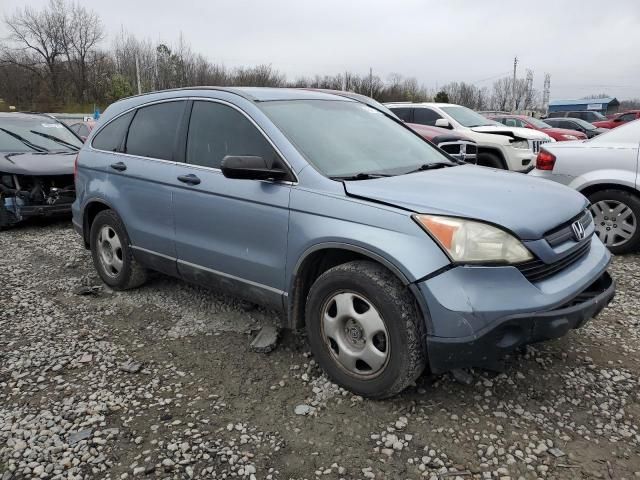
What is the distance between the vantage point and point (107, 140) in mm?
4594

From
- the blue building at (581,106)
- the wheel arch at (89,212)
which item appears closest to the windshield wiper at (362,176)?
the wheel arch at (89,212)

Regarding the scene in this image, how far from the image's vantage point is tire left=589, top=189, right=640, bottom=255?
542cm

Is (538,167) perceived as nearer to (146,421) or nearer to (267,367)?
(267,367)

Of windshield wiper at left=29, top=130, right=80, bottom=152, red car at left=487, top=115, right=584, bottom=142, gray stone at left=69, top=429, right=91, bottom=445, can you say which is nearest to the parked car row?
gray stone at left=69, top=429, right=91, bottom=445

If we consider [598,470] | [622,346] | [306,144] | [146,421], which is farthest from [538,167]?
[146,421]

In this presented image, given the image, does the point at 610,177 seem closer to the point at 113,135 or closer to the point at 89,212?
the point at 113,135

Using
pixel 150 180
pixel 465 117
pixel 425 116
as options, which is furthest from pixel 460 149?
pixel 150 180

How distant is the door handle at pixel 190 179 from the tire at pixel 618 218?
14.5ft

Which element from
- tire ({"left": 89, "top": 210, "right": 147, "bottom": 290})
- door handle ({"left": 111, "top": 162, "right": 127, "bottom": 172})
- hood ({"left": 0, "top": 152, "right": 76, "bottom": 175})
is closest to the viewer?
door handle ({"left": 111, "top": 162, "right": 127, "bottom": 172})

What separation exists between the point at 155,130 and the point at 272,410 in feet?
8.18

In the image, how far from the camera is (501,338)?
2467 mm

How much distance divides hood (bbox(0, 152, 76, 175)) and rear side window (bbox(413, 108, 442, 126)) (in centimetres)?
684

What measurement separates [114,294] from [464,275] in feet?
11.3

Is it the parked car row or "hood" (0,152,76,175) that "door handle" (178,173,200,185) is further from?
"hood" (0,152,76,175)
